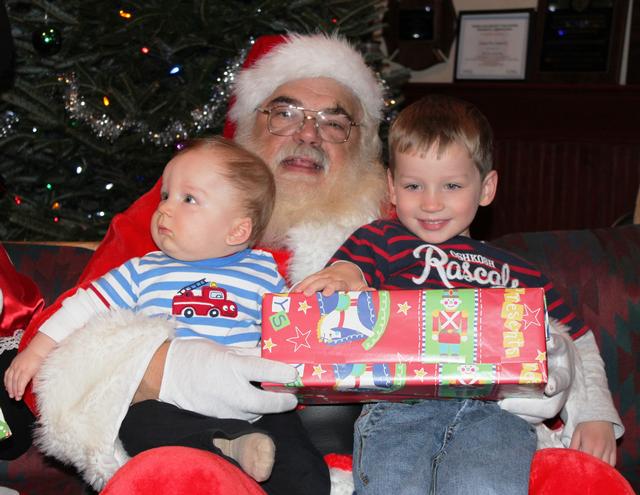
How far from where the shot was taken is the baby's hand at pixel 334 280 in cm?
175

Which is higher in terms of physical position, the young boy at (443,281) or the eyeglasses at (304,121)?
the eyeglasses at (304,121)

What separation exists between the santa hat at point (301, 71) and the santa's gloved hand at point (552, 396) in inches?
46.5

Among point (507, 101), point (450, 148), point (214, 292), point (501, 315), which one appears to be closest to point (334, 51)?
point (450, 148)

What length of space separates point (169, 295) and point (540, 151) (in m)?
→ 3.31

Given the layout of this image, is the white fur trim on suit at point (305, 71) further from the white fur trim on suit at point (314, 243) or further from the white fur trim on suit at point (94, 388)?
the white fur trim on suit at point (94, 388)

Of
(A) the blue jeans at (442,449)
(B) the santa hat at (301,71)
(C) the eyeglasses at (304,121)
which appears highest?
(B) the santa hat at (301,71)

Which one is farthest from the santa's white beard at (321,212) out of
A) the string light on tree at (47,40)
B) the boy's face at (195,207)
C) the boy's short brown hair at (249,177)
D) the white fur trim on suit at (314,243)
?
the string light on tree at (47,40)

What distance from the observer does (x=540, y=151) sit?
4738mm

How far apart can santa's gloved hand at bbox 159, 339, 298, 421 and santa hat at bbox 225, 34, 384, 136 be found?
116 cm

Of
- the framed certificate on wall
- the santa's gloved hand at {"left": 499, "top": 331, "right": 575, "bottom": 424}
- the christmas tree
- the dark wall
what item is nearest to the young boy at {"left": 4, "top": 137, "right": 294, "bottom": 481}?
the santa's gloved hand at {"left": 499, "top": 331, "right": 575, "bottom": 424}

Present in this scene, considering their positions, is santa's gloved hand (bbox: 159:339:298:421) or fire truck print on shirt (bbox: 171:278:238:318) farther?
fire truck print on shirt (bbox: 171:278:238:318)

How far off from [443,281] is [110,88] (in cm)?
203

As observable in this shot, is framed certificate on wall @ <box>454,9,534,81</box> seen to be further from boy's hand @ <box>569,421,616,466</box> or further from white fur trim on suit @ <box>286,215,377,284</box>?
boy's hand @ <box>569,421,616,466</box>

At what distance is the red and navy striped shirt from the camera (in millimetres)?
1964
